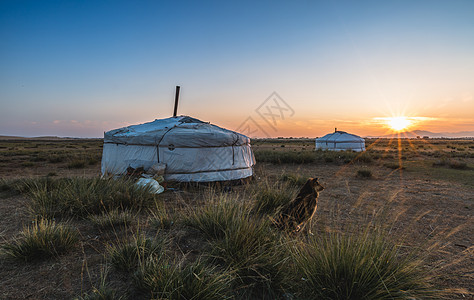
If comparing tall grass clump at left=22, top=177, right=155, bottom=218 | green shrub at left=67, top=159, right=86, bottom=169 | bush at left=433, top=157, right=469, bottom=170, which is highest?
tall grass clump at left=22, top=177, right=155, bottom=218

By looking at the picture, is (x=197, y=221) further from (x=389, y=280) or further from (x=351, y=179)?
(x=351, y=179)

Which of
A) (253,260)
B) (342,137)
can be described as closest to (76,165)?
(253,260)

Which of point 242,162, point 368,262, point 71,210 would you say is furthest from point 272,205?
point 242,162

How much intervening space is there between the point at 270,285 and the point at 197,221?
1.60 metres

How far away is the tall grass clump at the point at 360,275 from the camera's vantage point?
6.40ft

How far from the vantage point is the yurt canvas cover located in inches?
306

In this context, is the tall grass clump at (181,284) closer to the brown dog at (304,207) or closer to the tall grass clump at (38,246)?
the tall grass clump at (38,246)

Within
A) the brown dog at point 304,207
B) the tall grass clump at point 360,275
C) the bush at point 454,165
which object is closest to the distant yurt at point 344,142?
the bush at point 454,165

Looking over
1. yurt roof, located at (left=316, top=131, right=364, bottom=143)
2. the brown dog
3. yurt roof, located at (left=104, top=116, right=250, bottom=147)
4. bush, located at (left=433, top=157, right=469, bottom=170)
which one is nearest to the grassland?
the brown dog

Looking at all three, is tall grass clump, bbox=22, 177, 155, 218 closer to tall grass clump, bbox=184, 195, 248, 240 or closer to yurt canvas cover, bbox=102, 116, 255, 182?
tall grass clump, bbox=184, 195, 248, 240

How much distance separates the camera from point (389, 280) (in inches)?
78.1

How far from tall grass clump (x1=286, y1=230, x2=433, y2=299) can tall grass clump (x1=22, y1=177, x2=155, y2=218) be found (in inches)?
123

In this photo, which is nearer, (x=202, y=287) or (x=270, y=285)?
(x=202, y=287)

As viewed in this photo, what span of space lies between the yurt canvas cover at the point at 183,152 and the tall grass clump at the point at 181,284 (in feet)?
18.5
